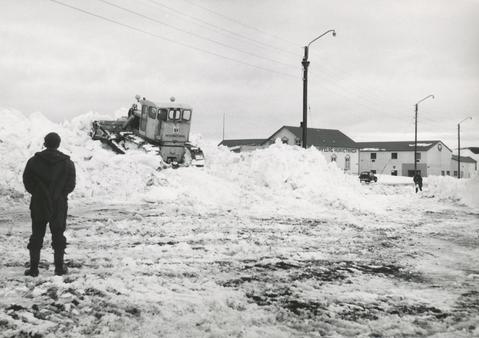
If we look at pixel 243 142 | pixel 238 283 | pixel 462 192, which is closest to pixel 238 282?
pixel 238 283

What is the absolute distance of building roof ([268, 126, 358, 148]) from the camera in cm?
7131

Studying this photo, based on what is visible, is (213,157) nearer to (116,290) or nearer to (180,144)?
(180,144)

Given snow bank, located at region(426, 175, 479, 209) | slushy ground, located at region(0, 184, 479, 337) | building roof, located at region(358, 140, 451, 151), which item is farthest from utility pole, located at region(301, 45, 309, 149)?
building roof, located at region(358, 140, 451, 151)

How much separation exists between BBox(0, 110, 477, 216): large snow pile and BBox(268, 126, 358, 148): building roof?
48.9 m

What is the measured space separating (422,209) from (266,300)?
1525cm

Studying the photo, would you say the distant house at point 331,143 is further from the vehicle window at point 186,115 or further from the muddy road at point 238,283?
the muddy road at point 238,283

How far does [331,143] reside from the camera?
238 feet

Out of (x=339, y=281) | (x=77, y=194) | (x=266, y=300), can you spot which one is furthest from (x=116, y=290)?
(x=77, y=194)

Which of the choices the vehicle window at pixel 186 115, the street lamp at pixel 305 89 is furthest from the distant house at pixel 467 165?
the vehicle window at pixel 186 115

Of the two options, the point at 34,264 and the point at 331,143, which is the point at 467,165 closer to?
the point at 331,143

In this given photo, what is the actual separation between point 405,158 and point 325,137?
16019 millimetres

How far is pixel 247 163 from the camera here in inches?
874

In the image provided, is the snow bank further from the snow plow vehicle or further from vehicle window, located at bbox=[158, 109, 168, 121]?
vehicle window, located at bbox=[158, 109, 168, 121]

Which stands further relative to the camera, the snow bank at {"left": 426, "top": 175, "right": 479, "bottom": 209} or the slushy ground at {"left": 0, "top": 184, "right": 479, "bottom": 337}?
the snow bank at {"left": 426, "top": 175, "right": 479, "bottom": 209}
